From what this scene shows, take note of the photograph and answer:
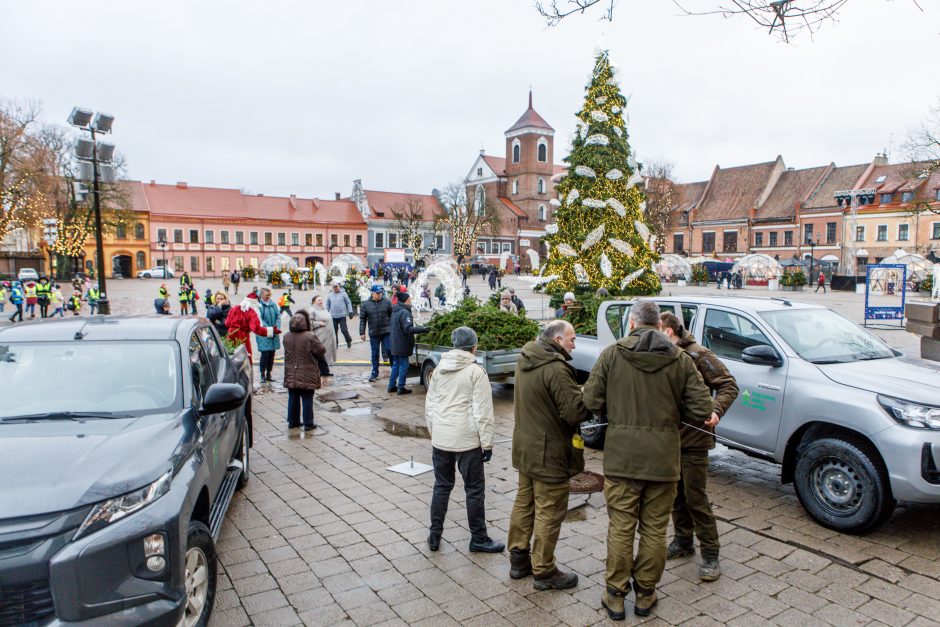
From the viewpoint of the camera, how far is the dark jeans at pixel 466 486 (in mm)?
4672

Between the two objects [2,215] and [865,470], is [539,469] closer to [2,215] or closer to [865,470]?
[865,470]

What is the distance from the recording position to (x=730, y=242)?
7062 cm

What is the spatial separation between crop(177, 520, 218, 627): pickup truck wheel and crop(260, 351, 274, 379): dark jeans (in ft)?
28.5

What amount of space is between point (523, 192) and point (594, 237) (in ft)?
224

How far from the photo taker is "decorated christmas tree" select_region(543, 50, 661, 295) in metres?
21.2

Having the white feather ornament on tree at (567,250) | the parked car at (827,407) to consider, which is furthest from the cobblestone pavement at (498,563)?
the white feather ornament on tree at (567,250)

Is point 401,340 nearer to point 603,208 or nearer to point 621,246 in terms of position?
point 621,246

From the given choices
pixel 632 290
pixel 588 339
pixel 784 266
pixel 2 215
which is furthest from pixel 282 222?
pixel 588 339

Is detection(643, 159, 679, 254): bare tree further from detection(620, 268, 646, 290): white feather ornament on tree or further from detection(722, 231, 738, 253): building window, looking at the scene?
detection(620, 268, 646, 290): white feather ornament on tree

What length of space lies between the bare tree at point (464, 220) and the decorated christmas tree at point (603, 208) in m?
45.4

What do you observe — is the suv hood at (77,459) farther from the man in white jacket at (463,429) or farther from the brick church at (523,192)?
the brick church at (523,192)

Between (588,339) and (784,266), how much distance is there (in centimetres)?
5500

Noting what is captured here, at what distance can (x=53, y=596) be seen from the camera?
2652mm

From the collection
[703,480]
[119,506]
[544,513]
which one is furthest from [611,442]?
[119,506]
